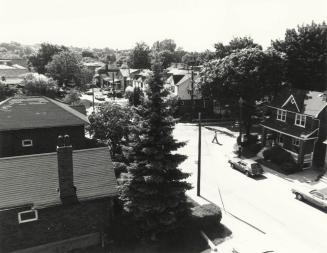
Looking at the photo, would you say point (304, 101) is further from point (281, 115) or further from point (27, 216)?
point (27, 216)

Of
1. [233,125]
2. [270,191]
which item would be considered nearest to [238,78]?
[233,125]

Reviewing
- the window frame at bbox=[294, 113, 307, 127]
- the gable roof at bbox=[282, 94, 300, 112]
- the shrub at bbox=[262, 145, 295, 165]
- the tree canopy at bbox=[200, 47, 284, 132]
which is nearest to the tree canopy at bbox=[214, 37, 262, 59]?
the tree canopy at bbox=[200, 47, 284, 132]

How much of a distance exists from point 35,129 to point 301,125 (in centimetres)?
2668

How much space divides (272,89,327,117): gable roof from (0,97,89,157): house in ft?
72.8

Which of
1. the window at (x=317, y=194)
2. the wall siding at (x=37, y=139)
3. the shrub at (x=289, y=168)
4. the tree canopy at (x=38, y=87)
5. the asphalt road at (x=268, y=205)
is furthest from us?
the tree canopy at (x=38, y=87)

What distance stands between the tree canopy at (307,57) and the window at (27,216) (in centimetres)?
4065

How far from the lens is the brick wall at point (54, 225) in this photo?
17.9 metres

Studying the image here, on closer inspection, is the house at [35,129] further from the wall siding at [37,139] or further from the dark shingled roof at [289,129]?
the dark shingled roof at [289,129]

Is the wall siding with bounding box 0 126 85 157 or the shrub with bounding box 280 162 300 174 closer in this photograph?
the wall siding with bounding box 0 126 85 157

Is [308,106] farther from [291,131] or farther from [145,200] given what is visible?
[145,200]

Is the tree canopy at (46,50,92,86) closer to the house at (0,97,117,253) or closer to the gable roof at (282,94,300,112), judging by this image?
the gable roof at (282,94,300,112)

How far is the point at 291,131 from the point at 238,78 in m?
9.87

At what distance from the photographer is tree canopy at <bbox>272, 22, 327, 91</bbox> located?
151ft

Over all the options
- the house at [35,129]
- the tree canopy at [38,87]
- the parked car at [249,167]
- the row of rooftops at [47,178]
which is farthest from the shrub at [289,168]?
the tree canopy at [38,87]
